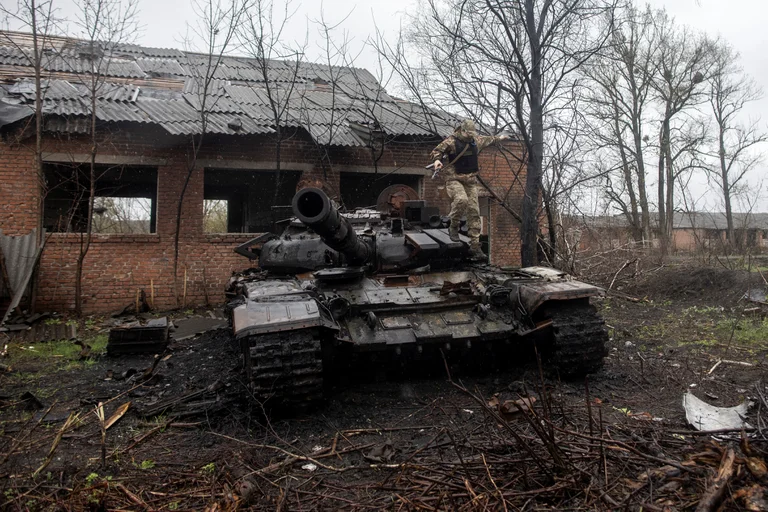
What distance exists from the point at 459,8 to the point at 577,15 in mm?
1883

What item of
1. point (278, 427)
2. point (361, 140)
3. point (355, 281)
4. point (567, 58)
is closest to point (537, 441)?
point (278, 427)

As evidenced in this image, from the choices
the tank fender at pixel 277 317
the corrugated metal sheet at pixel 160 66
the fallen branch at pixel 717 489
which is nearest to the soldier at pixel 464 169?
the tank fender at pixel 277 317

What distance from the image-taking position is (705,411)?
452 cm

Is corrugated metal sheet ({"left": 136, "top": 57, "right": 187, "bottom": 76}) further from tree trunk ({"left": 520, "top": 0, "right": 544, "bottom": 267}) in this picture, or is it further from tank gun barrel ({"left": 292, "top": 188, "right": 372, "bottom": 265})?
tank gun barrel ({"left": 292, "top": 188, "right": 372, "bottom": 265})

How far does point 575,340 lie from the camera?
18.5ft

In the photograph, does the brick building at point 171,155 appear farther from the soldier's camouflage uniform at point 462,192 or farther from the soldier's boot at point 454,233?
the soldier's boot at point 454,233

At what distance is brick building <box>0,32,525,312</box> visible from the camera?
34.0 feet

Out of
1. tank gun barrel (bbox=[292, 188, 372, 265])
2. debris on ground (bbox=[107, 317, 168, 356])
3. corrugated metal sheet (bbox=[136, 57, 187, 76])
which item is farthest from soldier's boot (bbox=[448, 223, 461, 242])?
corrugated metal sheet (bbox=[136, 57, 187, 76])

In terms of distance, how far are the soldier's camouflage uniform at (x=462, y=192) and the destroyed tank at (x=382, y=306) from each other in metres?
0.24

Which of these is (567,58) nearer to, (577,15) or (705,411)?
(577,15)

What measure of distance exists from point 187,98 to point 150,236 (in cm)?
324

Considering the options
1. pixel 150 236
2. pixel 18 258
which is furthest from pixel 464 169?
pixel 18 258

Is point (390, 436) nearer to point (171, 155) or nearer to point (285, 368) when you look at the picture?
point (285, 368)

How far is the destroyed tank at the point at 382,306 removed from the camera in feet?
15.8
